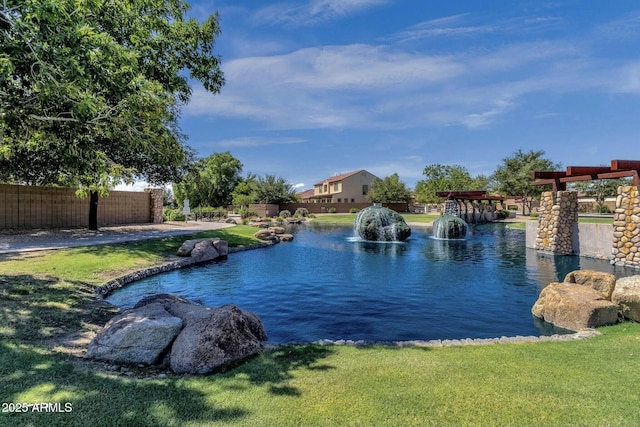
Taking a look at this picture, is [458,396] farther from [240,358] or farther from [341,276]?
[341,276]

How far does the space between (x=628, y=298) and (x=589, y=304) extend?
0.88m

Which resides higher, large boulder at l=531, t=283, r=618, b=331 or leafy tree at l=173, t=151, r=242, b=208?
leafy tree at l=173, t=151, r=242, b=208

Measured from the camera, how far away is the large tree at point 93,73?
212 inches

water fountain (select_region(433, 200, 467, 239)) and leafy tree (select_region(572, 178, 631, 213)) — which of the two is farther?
leafy tree (select_region(572, 178, 631, 213))

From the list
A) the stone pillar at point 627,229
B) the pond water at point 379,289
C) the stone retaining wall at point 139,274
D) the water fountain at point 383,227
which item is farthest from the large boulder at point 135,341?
the water fountain at point 383,227

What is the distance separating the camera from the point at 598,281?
27.7 ft

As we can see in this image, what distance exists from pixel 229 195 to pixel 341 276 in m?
45.3

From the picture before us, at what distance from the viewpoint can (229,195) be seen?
55.4m

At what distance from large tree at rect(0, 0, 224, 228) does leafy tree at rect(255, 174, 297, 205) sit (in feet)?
125

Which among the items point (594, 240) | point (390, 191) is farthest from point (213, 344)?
point (390, 191)

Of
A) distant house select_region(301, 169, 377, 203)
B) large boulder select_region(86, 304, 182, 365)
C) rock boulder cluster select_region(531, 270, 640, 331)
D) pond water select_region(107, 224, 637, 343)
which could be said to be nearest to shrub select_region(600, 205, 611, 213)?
distant house select_region(301, 169, 377, 203)

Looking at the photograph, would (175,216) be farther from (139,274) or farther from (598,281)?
(598,281)

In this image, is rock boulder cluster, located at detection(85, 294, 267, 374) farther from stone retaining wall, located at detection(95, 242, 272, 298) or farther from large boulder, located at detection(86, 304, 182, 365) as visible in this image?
stone retaining wall, located at detection(95, 242, 272, 298)

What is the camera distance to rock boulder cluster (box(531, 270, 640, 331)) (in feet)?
23.1
